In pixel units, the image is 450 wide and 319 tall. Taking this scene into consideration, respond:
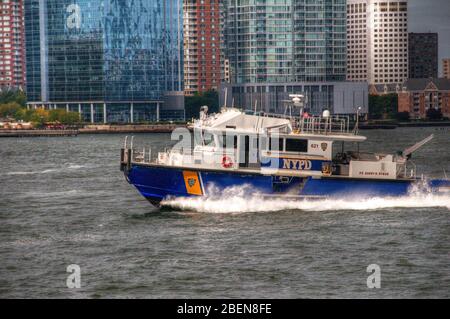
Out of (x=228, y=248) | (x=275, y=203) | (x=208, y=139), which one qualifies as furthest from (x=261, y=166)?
(x=228, y=248)

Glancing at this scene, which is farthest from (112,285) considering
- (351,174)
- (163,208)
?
(351,174)

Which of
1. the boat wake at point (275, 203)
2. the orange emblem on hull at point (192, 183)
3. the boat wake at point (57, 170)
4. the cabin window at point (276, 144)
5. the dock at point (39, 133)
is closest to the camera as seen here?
the orange emblem on hull at point (192, 183)

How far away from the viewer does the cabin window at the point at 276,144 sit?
1817 inches

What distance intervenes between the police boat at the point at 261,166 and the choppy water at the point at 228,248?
2.08ft

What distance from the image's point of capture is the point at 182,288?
33594 millimetres

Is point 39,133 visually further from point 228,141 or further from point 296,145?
point 296,145

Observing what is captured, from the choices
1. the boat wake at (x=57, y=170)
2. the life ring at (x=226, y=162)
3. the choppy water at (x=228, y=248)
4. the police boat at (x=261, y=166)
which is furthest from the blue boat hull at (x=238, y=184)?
the boat wake at (x=57, y=170)

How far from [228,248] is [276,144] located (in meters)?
8.25

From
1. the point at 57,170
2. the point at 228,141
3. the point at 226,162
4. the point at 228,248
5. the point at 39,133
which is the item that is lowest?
the point at 39,133

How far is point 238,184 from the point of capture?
4534 cm

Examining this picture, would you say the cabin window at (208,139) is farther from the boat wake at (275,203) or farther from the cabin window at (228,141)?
the boat wake at (275,203)

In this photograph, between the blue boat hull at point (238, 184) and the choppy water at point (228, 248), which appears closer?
the choppy water at point (228, 248)

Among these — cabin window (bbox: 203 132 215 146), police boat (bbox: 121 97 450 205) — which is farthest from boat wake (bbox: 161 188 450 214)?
cabin window (bbox: 203 132 215 146)
